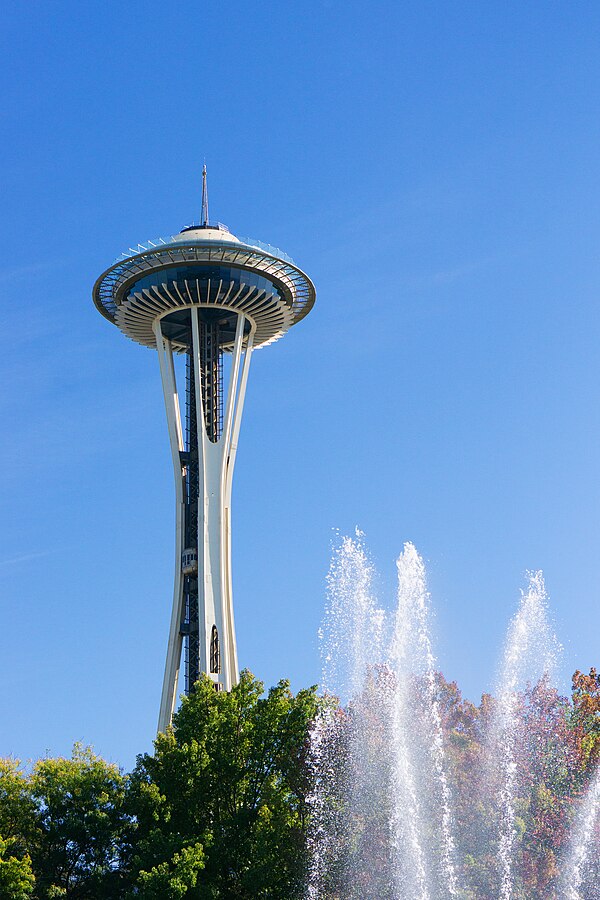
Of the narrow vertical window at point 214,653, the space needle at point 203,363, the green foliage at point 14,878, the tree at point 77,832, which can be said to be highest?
the space needle at point 203,363

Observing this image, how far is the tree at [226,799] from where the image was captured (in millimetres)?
41688

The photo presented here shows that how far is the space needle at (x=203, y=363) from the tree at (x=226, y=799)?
566 inches

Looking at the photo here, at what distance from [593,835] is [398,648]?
8.08 m

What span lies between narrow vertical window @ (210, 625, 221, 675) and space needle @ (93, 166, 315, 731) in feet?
0.15

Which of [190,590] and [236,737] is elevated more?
[190,590]

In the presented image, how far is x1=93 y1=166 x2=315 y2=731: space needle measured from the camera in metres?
62.6

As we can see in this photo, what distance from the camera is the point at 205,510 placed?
64.0 metres

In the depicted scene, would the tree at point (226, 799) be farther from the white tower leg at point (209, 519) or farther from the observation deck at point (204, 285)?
the observation deck at point (204, 285)

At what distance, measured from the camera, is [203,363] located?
66.9m

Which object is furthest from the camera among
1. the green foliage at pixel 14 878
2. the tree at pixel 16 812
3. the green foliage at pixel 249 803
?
the tree at pixel 16 812

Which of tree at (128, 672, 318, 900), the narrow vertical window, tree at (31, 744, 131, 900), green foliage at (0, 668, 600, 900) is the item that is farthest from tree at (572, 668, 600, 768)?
the narrow vertical window

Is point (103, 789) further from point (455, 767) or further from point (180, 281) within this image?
point (180, 281)

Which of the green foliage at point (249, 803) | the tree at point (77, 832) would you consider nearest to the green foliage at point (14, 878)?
the green foliage at point (249, 803)

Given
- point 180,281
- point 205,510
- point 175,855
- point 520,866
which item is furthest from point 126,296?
point 520,866
